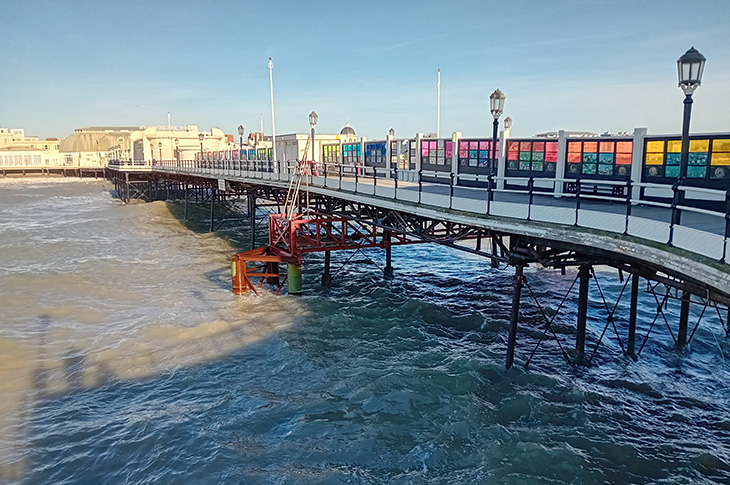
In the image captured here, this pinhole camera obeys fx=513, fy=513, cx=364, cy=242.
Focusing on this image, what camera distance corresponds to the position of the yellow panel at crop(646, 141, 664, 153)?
15.5 metres

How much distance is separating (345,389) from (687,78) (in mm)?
9835

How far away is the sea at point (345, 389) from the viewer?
9945 millimetres

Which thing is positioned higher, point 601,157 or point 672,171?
point 601,157

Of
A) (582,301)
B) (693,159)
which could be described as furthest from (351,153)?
(582,301)

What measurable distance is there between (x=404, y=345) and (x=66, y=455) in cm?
912

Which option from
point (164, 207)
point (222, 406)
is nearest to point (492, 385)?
point (222, 406)

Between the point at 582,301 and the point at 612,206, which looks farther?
the point at 612,206

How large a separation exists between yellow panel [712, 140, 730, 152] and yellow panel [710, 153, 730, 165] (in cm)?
13

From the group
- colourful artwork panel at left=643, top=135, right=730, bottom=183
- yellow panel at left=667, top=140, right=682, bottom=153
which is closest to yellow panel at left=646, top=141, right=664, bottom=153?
colourful artwork panel at left=643, top=135, right=730, bottom=183

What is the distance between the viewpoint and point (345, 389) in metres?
12.9

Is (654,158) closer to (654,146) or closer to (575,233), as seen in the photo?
(654,146)

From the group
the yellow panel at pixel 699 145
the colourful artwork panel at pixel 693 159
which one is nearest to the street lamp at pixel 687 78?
the colourful artwork panel at pixel 693 159

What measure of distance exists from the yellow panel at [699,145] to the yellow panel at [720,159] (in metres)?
0.26

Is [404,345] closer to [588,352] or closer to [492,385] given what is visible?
[492,385]
